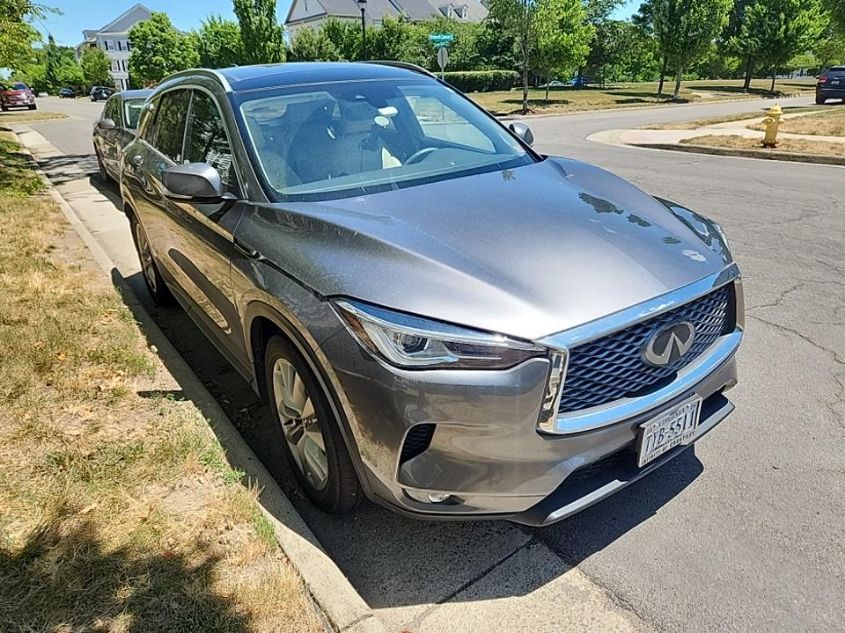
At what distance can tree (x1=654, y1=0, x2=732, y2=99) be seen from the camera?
105ft

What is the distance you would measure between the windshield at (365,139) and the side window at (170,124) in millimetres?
919

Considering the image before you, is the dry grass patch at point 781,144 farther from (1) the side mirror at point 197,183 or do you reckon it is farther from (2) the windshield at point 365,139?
(1) the side mirror at point 197,183

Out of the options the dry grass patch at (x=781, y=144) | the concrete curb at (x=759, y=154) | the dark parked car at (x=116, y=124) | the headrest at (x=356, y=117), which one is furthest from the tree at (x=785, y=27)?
the headrest at (x=356, y=117)

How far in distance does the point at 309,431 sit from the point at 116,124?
933cm

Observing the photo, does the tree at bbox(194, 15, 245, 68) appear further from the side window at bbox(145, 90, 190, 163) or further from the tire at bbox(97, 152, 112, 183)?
the side window at bbox(145, 90, 190, 163)

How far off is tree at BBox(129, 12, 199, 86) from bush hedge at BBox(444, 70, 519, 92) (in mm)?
21595

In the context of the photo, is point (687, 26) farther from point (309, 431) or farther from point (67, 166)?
point (309, 431)

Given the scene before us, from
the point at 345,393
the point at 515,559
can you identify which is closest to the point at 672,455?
the point at 515,559

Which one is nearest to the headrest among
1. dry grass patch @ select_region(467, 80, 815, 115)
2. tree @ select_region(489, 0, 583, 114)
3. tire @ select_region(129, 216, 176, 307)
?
tire @ select_region(129, 216, 176, 307)

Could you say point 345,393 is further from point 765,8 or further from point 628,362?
point 765,8

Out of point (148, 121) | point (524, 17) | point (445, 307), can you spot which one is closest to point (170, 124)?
point (148, 121)

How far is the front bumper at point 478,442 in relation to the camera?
1.91 meters

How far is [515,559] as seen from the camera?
241 cm

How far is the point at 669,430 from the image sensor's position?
2242 mm
